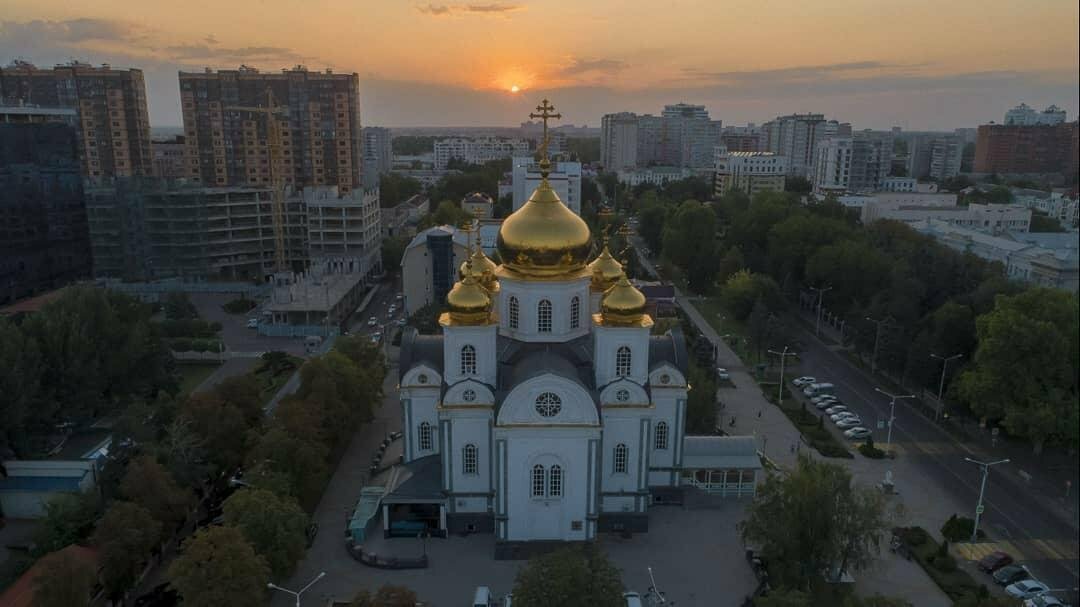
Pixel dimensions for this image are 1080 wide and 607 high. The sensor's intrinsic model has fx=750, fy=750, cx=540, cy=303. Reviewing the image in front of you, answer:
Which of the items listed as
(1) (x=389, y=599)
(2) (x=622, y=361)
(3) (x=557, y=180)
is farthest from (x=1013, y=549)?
(3) (x=557, y=180)

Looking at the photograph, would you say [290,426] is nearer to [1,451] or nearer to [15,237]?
[1,451]

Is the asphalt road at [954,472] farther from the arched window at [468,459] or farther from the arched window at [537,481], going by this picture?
the arched window at [468,459]

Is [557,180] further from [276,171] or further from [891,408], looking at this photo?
[891,408]

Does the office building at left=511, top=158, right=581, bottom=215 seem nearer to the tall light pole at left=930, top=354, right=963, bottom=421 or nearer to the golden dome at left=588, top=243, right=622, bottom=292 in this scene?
the tall light pole at left=930, top=354, right=963, bottom=421

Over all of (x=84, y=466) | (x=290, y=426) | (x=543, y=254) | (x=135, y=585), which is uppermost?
(x=543, y=254)

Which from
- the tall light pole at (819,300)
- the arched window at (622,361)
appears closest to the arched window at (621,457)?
the arched window at (622,361)

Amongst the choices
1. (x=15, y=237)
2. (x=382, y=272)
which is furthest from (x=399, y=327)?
(x=15, y=237)

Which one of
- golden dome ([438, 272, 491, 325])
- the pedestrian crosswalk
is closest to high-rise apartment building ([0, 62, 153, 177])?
golden dome ([438, 272, 491, 325])
